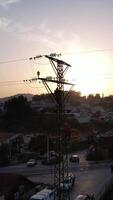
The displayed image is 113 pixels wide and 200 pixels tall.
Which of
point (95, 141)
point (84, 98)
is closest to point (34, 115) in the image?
point (95, 141)

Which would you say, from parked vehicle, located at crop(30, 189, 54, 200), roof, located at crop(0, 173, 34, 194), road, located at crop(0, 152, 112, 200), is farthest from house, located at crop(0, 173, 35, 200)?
road, located at crop(0, 152, 112, 200)

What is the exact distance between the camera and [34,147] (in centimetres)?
2755

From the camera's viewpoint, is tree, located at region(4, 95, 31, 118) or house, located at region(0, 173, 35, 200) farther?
tree, located at region(4, 95, 31, 118)

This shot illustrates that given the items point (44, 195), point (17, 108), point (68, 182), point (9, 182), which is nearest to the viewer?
point (44, 195)

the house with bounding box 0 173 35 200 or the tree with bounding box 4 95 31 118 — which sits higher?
the tree with bounding box 4 95 31 118

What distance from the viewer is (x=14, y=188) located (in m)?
14.5

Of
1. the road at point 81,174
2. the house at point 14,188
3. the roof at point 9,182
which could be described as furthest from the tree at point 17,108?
the roof at point 9,182

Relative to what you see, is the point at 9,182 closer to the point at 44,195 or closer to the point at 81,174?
the point at 44,195

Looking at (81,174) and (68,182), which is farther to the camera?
(81,174)

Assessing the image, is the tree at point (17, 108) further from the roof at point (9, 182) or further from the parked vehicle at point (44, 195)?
the parked vehicle at point (44, 195)

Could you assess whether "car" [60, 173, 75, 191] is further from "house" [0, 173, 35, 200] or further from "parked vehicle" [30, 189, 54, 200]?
"parked vehicle" [30, 189, 54, 200]

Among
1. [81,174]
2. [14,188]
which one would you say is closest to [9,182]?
[14,188]

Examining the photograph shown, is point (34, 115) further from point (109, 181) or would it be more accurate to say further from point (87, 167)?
point (109, 181)

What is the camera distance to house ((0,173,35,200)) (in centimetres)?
1405
